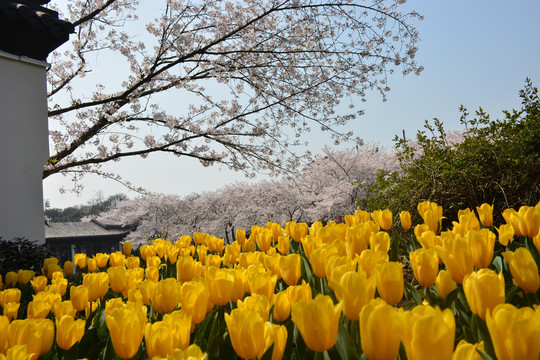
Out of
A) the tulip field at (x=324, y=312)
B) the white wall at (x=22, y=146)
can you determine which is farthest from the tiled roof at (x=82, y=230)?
the tulip field at (x=324, y=312)

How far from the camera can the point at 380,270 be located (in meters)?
1.34

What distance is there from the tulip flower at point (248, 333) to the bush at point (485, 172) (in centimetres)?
319

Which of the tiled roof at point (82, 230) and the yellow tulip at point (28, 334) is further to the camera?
the tiled roof at point (82, 230)

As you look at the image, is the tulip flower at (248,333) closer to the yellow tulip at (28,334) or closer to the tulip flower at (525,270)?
the yellow tulip at (28,334)

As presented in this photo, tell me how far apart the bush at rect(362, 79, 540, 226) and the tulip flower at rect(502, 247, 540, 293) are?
100 inches

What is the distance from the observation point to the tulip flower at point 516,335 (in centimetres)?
82

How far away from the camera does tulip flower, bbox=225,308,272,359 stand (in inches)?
41.1

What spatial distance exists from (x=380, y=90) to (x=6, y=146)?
20.9 ft

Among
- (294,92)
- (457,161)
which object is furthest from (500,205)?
(294,92)

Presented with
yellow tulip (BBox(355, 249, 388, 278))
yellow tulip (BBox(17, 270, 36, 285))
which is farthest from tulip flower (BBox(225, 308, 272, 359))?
yellow tulip (BBox(17, 270, 36, 285))

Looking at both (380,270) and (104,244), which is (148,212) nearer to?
(104,244)

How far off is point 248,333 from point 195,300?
40cm

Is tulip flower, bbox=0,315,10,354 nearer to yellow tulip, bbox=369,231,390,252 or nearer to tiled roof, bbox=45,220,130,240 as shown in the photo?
yellow tulip, bbox=369,231,390,252

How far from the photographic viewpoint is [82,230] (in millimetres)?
30391
